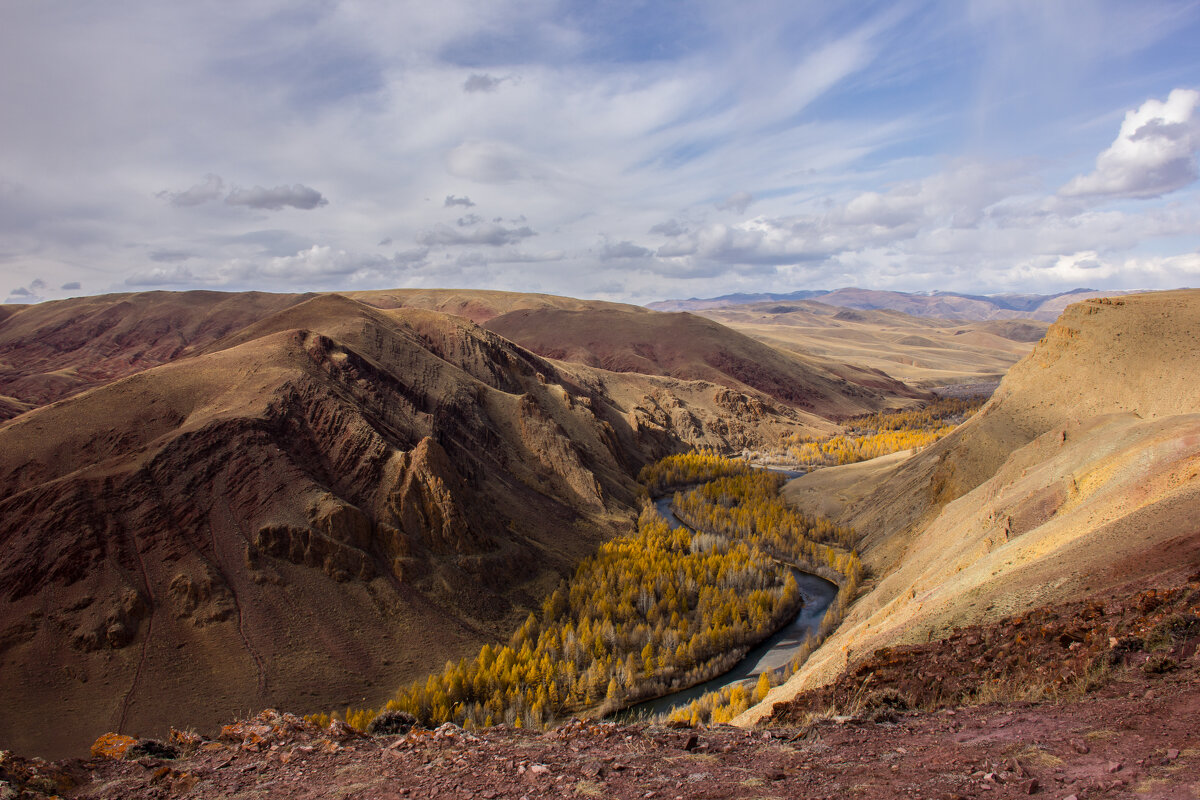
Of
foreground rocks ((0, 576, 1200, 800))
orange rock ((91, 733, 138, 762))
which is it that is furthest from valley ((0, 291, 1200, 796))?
orange rock ((91, 733, 138, 762))

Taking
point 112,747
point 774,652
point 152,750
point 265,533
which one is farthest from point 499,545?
point 112,747

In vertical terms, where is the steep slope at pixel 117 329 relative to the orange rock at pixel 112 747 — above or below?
above

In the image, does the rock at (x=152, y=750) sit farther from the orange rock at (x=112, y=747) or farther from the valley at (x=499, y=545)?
the valley at (x=499, y=545)

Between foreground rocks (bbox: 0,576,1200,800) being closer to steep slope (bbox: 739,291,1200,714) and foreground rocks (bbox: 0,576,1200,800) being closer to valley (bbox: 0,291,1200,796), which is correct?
valley (bbox: 0,291,1200,796)

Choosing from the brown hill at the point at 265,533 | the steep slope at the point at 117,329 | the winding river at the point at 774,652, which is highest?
the steep slope at the point at 117,329

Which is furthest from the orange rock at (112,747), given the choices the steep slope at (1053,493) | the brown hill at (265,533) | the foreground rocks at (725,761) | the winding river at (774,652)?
the winding river at (774,652)

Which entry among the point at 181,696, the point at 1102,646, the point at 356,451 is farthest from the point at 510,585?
the point at 1102,646

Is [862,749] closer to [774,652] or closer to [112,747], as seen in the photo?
[112,747]
